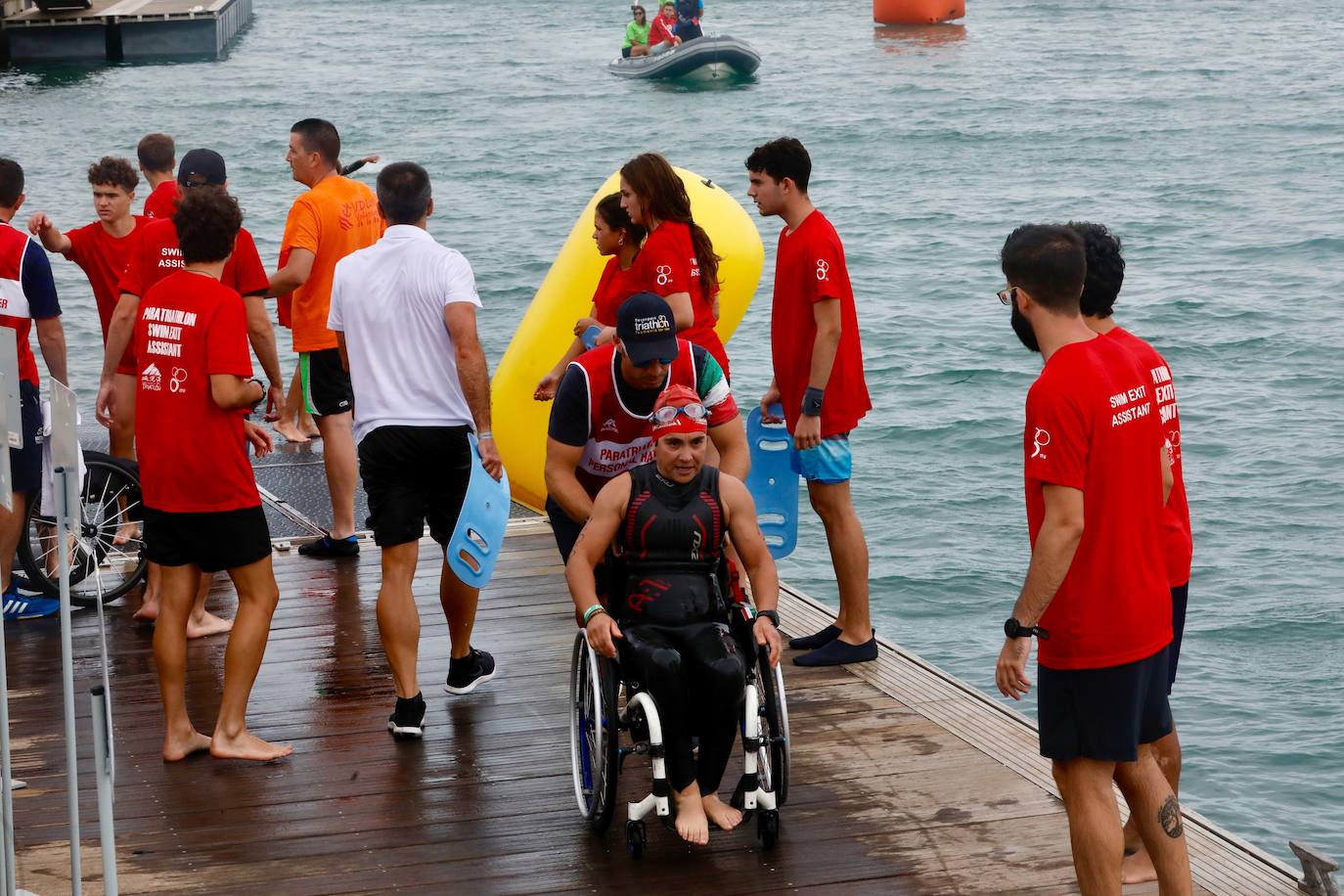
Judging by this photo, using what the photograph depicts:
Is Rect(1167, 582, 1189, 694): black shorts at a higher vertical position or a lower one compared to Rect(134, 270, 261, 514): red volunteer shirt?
lower

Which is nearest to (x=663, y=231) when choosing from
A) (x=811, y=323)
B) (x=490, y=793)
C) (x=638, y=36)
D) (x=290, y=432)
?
(x=811, y=323)

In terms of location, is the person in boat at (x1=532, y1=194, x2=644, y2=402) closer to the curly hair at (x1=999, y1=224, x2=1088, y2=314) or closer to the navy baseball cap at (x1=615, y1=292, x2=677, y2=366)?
the navy baseball cap at (x1=615, y1=292, x2=677, y2=366)

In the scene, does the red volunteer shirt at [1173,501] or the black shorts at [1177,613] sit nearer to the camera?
the red volunteer shirt at [1173,501]

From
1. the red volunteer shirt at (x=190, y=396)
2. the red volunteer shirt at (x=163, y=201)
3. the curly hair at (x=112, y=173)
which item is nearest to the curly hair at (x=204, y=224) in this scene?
the red volunteer shirt at (x=190, y=396)

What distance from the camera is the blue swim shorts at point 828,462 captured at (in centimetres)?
547

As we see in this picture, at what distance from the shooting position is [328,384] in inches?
257

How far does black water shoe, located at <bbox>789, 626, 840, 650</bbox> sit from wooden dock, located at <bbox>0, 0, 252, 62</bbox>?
3389cm

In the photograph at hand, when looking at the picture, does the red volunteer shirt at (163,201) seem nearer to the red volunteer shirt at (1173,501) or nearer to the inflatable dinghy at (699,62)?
the red volunteer shirt at (1173,501)

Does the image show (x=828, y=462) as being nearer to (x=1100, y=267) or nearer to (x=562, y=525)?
(x=562, y=525)

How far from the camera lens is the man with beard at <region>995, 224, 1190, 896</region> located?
3.40 metres

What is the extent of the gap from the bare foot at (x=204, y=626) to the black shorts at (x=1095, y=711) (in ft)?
11.2

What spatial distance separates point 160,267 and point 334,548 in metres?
1.65

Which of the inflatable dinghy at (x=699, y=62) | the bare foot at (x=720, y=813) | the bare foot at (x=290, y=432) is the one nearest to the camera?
the bare foot at (x=720, y=813)

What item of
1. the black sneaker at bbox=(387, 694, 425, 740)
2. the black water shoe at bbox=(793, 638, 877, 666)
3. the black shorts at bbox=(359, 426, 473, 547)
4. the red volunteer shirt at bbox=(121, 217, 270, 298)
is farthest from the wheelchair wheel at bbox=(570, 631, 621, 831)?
the red volunteer shirt at bbox=(121, 217, 270, 298)
